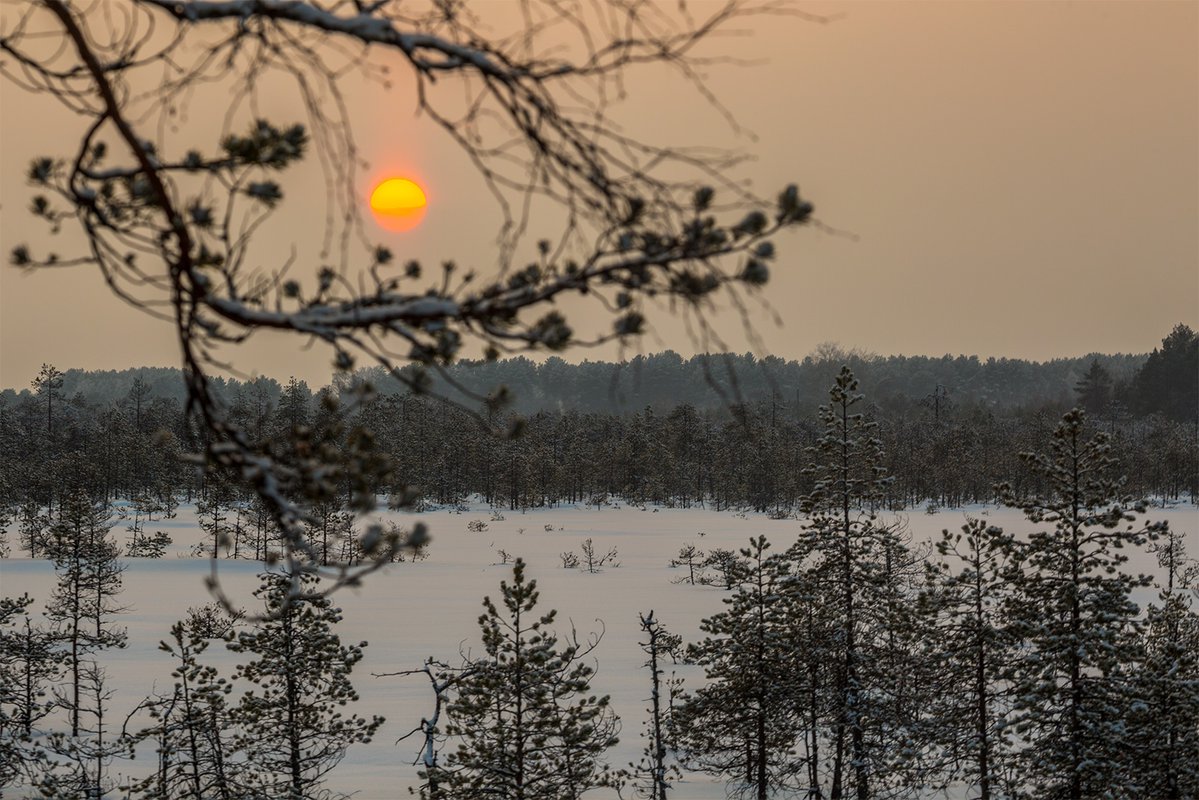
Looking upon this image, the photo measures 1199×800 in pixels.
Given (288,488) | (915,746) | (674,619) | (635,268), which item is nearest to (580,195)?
Answer: (635,268)

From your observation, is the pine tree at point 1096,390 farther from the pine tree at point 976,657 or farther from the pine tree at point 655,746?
Answer: the pine tree at point 976,657

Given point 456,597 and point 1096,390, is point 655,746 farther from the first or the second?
point 1096,390

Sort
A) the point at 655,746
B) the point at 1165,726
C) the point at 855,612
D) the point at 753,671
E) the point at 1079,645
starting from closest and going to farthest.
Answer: the point at 1079,645, the point at 1165,726, the point at 753,671, the point at 855,612, the point at 655,746

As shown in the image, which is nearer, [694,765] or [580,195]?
[580,195]

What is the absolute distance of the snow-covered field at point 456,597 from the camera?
95.8 feet

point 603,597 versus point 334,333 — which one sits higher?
point 334,333

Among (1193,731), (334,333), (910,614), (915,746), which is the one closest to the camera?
(334,333)

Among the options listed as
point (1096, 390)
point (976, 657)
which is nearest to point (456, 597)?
point (976, 657)

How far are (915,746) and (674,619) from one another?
26.2 meters

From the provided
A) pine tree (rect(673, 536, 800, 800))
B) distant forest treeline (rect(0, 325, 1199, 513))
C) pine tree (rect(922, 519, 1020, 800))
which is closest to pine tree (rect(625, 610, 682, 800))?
pine tree (rect(673, 536, 800, 800))

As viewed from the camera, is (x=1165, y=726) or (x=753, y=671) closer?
(x=1165, y=726)

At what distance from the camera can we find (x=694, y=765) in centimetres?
2705

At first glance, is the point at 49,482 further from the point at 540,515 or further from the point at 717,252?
the point at 717,252

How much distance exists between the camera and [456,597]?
48188 millimetres
